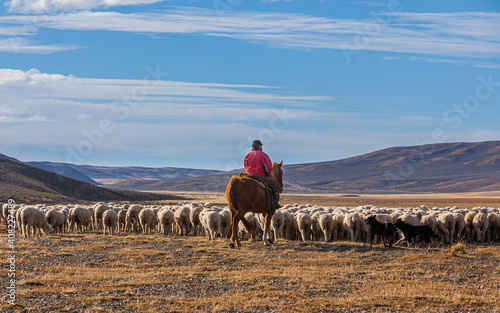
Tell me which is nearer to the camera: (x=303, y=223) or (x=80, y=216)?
(x=303, y=223)

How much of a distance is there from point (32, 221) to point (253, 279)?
14.4 meters

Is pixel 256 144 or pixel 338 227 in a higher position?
pixel 256 144

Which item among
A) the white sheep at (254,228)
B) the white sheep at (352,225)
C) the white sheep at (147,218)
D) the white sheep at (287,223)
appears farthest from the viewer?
the white sheep at (147,218)

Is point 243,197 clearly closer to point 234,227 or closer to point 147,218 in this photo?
point 234,227

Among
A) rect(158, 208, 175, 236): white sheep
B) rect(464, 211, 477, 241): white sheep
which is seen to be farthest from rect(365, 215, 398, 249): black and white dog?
rect(158, 208, 175, 236): white sheep

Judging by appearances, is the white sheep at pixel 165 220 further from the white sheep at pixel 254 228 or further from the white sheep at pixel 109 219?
the white sheep at pixel 254 228

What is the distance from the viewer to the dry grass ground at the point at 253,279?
10164 millimetres

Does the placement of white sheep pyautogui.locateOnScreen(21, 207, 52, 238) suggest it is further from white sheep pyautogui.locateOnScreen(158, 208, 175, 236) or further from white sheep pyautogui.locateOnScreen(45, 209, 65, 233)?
white sheep pyautogui.locateOnScreen(158, 208, 175, 236)

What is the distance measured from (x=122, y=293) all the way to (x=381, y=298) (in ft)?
15.9

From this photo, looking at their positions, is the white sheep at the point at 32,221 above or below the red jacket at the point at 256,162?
below

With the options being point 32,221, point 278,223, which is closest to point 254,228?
point 278,223

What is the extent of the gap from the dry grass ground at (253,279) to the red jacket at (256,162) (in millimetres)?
2503

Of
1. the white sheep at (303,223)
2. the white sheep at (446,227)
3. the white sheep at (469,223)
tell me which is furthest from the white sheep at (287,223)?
the white sheep at (469,223)

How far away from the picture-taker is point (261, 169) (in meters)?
19.4
